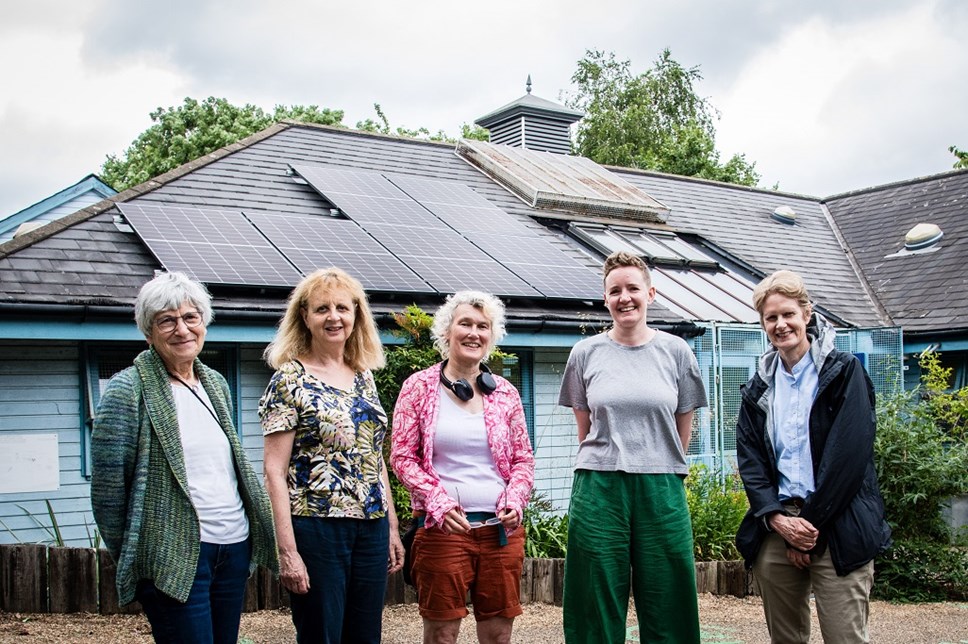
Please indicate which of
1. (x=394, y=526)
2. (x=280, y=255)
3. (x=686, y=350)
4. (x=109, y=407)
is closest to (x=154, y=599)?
(x=109, y=407)

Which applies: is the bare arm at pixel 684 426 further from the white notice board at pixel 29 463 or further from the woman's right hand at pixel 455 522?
the white notice board at pixel 29 463

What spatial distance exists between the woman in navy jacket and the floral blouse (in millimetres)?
1723

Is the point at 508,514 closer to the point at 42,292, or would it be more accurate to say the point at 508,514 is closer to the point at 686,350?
the point at 686,350

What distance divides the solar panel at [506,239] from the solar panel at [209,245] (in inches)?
109

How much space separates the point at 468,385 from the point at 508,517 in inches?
25.1

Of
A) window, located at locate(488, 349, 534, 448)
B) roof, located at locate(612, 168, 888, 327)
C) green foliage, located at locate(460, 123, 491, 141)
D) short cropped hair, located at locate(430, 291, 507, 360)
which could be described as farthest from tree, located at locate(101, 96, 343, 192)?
short cropped hair, located at locate(430, 291, 507, 360)

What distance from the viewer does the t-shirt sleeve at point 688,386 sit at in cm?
485

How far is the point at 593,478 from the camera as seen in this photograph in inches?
A: 185

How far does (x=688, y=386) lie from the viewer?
15.9ft

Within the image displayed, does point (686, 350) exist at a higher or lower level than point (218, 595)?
higher

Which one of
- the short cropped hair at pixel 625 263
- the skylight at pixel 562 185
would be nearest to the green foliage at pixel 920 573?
the short cropped hair at pixel 625 263

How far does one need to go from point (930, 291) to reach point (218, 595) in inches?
582

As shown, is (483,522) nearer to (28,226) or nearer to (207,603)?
(207,603)

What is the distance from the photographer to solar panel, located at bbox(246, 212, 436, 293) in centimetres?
1016
